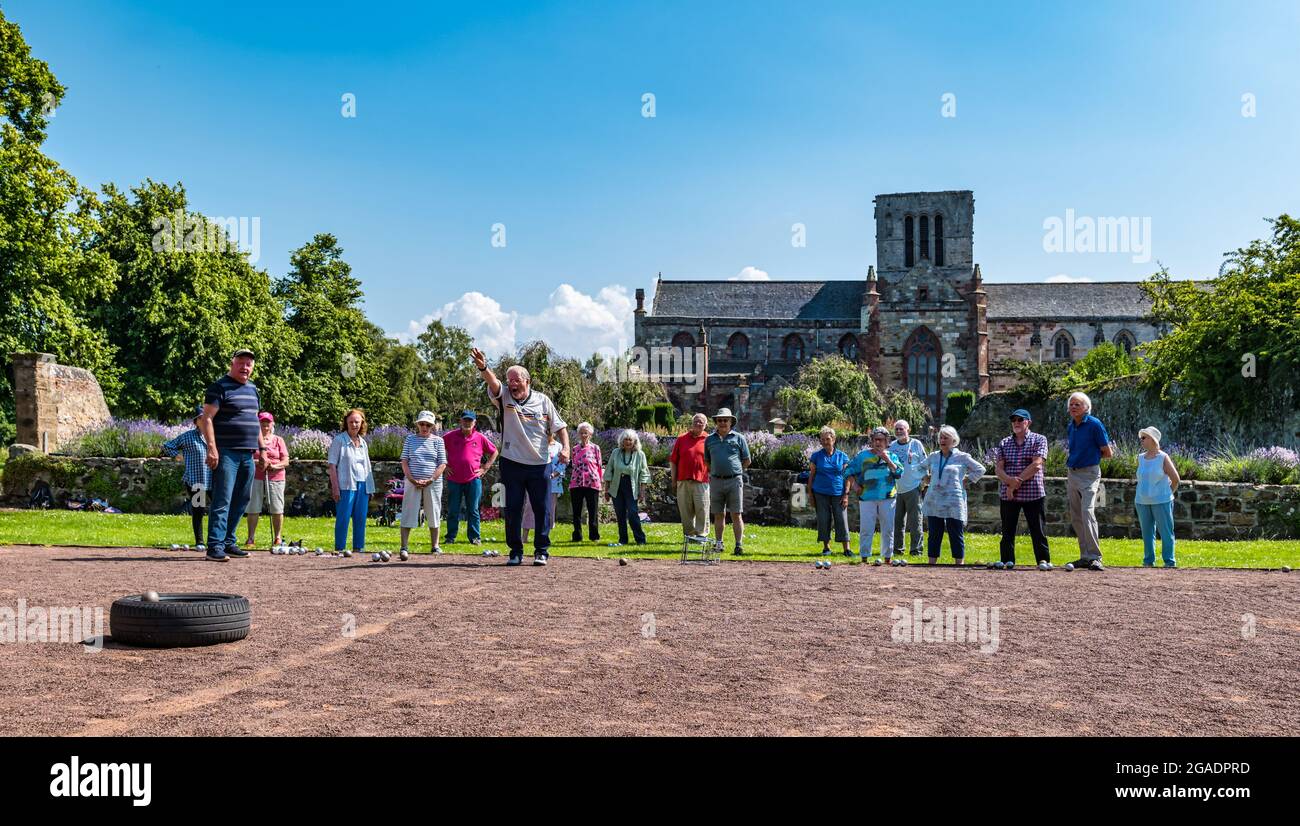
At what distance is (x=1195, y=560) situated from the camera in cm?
1298

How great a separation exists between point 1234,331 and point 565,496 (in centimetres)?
1688

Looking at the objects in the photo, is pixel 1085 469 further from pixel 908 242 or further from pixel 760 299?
pixel 908 242

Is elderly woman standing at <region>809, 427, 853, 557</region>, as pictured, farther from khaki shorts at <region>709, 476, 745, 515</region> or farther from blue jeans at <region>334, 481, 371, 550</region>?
blue jeans at <region>334, 481, 371, 550</region>

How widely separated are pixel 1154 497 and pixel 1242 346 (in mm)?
14002

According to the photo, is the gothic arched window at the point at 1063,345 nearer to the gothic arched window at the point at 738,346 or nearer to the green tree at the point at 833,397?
the gothic arched window at the point at 738,346

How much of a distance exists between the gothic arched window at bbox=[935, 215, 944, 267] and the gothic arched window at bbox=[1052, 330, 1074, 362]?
389 inches

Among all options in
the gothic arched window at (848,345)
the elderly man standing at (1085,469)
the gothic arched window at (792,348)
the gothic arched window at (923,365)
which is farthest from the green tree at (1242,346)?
the gothic arched window at (792,348)

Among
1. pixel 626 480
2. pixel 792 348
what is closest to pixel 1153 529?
pixel 626 480

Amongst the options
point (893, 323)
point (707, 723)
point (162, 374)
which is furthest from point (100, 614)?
point (893, 323)

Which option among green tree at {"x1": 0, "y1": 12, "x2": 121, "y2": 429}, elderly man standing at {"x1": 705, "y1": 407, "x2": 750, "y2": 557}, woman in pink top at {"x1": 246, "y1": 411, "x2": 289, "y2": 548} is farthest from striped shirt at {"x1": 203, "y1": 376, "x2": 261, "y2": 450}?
green tree at {"x1": 0, "y1": 12, "x2": 121, "y2": 429}

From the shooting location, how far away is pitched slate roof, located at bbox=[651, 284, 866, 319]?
7356cm

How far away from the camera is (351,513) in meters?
12.8

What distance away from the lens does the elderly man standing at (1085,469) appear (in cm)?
1123
